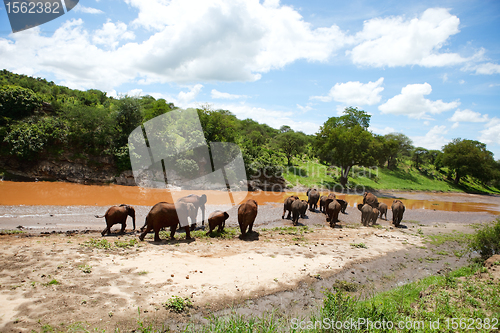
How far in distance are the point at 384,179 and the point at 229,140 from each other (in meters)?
32.0

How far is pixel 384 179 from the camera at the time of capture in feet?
159

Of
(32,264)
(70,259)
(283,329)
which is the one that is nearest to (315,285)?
(283,329)

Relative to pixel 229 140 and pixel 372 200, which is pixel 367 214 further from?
pixel 229 140

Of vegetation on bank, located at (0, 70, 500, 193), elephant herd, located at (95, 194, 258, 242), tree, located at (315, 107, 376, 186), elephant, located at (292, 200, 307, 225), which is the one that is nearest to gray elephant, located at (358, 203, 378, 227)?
elephant, located at (292, 200, 307, 225)

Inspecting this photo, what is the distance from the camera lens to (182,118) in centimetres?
3925

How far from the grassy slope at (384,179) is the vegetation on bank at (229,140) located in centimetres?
21

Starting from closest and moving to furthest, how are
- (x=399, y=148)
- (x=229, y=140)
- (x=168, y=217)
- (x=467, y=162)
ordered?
1. (x=168, y=217)
2. (x=229, y=140)
3. (x=467, y=162)
4. (x=399, y=148)

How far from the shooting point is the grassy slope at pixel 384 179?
40059 millimetres

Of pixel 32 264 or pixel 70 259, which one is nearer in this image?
pixel 32 264

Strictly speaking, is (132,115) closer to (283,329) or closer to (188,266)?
(188,266)

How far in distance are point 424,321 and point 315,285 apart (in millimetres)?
2805

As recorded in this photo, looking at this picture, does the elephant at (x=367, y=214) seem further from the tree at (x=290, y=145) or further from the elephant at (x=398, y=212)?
the tree at (x=290, y=145)

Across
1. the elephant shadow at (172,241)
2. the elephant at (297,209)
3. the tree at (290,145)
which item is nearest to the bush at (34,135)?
the elephant shadow at (172,241)

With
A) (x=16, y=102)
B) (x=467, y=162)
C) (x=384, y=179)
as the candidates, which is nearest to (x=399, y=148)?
(x=467, y=162)
